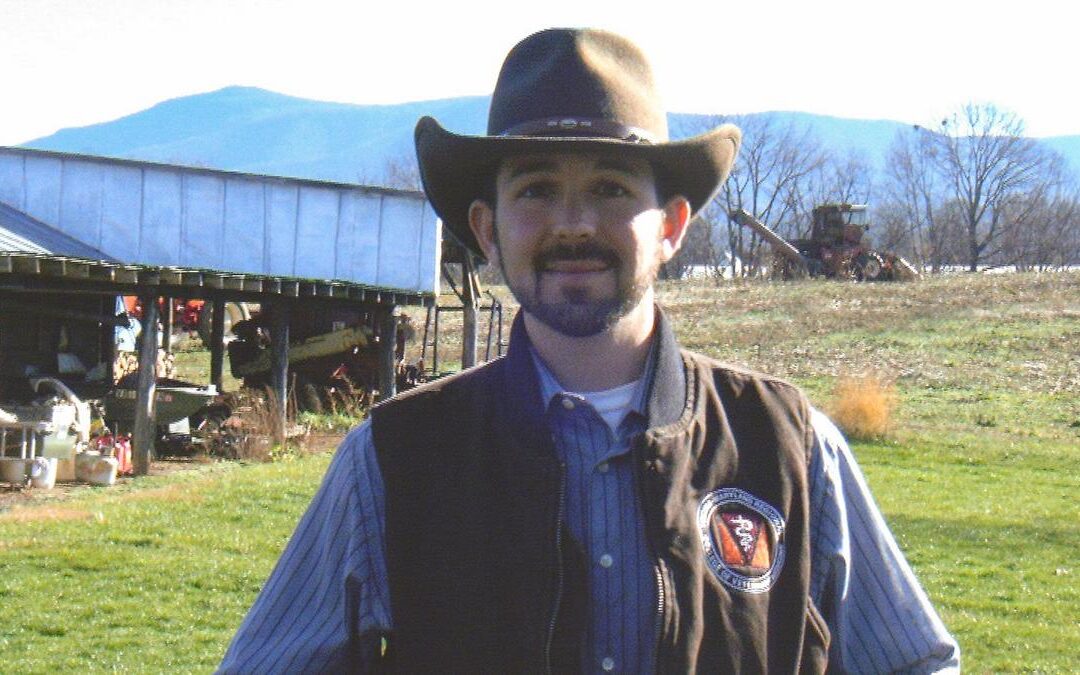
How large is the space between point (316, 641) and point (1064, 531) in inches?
468

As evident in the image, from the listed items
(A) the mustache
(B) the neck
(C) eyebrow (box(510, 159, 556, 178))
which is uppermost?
(C) eyebrow (box(510, 159, 556, 178))

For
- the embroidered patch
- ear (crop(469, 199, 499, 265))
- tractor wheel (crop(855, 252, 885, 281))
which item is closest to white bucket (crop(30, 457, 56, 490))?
ear (crop(469, 199, 499, 265))

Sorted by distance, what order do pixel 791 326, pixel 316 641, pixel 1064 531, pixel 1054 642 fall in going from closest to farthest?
pixel 316 641
pixel 1054 642
pixel 1064 531
pixel 791 326

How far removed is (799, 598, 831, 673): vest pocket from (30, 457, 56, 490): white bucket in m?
13.5

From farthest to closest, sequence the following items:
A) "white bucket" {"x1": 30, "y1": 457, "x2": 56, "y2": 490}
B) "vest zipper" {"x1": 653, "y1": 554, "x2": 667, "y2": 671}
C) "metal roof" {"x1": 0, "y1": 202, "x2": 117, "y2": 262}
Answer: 1. "metal roof" {"x1": 0, "y1": 202, "x2": 117, "y2": 262}
2. "white bucket" {"x1": 30, "y1": 457, "x2": 56, "y2": 490}
3. "vest zipper" {"x1": 653, "y1": 554, "x2": 667, "y2": 671}

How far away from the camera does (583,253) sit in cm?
245

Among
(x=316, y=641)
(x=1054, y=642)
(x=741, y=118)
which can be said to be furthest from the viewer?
(x=741, y=118)

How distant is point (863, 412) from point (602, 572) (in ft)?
61.4

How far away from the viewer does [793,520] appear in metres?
2.41

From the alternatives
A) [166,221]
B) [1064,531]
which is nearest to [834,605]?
[1064,531]

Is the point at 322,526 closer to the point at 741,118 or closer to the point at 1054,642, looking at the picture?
the point at 1054,642

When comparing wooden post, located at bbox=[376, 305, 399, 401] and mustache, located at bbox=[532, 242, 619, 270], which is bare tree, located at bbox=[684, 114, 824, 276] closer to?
wooden post, located at bbox=[376, 305, 399, 401]

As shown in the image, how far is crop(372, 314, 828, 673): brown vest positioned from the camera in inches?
90.7

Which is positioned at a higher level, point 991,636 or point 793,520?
point 793,520
